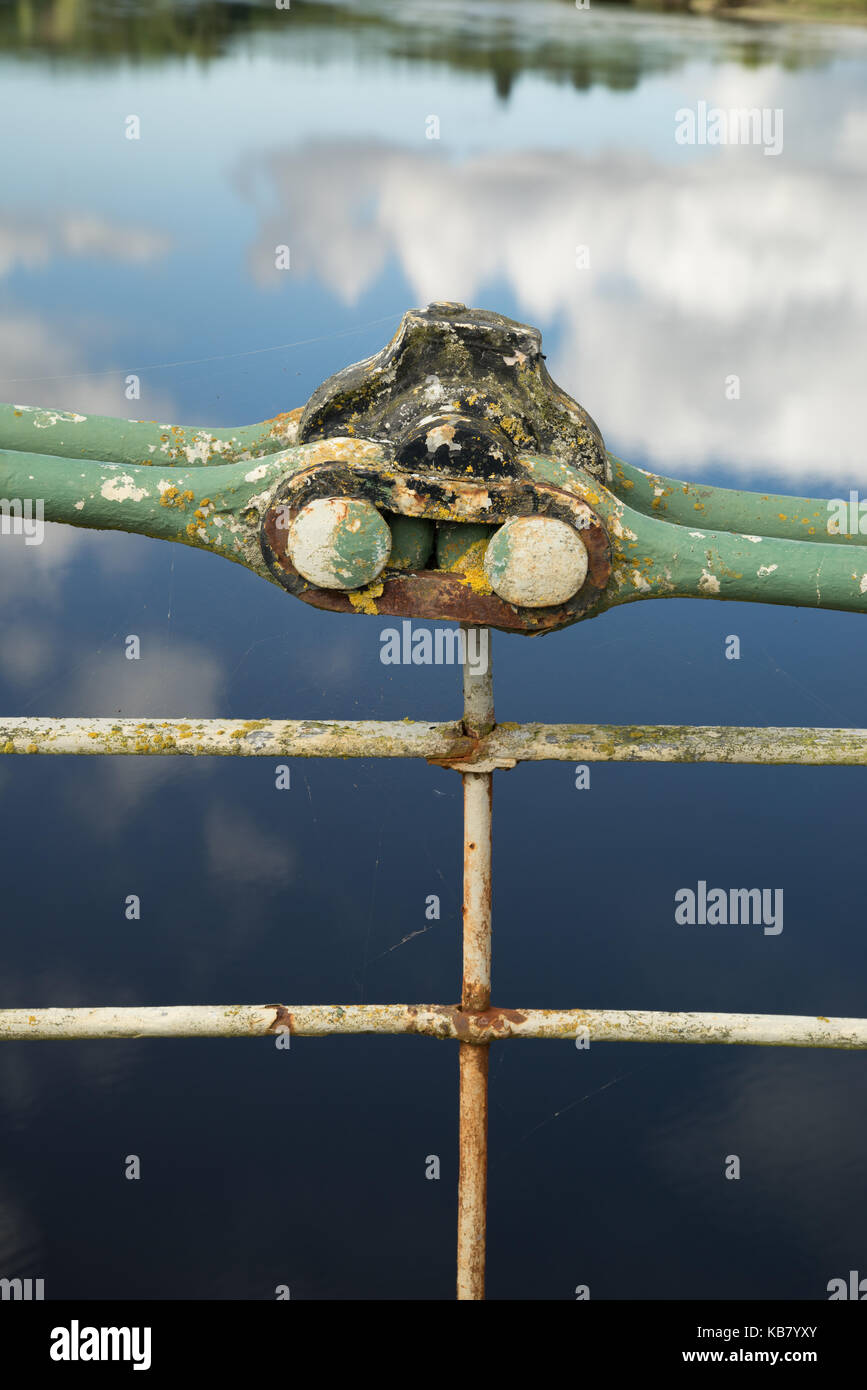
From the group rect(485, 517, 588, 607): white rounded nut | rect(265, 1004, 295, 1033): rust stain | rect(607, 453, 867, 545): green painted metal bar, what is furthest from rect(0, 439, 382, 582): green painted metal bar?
rect(265, 1004, 295, 1033): rust stain

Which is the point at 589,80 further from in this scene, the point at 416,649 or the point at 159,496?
the point at 159,496

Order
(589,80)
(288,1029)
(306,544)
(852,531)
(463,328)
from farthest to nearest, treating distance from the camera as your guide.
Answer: (589,80) < (288,1029) < (852,531) < (463,328) < (306,544)

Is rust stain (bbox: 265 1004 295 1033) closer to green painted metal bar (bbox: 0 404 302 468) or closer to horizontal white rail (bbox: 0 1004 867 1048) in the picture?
horizontal white rail (bbox: 0 1004 867 1048)

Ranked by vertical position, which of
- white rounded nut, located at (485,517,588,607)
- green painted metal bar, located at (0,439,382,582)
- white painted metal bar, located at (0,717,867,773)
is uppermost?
green painted metal bar, located at (0,439,382,582)

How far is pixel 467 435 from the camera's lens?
1371 millimetres

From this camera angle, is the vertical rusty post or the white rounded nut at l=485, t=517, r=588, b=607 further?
the vertical rusty post

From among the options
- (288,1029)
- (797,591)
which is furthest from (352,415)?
(288,1029)

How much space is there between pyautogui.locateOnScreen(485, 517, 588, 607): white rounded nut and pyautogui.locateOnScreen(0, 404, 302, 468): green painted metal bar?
1.47 feet

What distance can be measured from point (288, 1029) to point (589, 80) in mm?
3903

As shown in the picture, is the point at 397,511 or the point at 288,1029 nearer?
the point at 397,511

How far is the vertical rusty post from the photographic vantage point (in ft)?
5.82

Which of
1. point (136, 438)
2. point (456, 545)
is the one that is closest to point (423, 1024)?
point (456, 545)

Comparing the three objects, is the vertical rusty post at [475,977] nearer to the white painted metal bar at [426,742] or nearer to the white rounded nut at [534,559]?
the white painted metal bar at [426,742]

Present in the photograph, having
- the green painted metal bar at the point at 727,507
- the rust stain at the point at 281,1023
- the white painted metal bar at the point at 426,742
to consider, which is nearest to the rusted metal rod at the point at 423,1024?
the rust stain at the point at 281,1023
